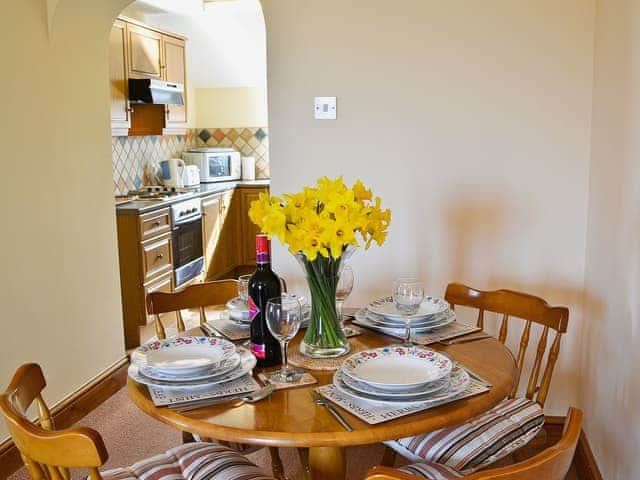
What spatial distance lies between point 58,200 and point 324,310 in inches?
72.8

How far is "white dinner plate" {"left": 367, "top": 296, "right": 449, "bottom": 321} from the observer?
1.91 metres

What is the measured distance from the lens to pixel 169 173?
5359 millimetres

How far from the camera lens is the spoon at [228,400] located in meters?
1.39

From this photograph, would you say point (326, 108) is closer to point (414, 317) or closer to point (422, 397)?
point (414, 317)

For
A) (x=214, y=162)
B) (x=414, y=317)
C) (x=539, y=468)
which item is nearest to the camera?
(x=539, y=468)

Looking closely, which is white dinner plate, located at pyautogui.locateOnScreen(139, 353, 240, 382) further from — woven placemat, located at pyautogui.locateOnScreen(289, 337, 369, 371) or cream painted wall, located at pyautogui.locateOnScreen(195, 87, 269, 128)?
cream painted wall, located at pyautogui.locateOnScreen(195, 87, 269, 128)

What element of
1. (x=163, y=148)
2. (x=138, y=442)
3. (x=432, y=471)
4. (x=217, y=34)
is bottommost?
(x=138, y=442)

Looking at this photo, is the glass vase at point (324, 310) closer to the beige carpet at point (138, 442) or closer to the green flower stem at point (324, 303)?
the green flower stem at point (324, 303)

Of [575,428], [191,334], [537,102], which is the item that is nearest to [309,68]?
[537,102]

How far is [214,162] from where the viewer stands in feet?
19.3

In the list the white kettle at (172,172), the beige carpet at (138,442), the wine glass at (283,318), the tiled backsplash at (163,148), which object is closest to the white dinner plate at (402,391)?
the wine glass at (283,318)

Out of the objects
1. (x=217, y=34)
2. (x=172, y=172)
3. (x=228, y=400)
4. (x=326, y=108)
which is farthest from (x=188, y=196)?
(x=228, y=400)

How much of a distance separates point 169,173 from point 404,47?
3.10 m

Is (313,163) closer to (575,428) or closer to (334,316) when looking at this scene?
(334,316)
